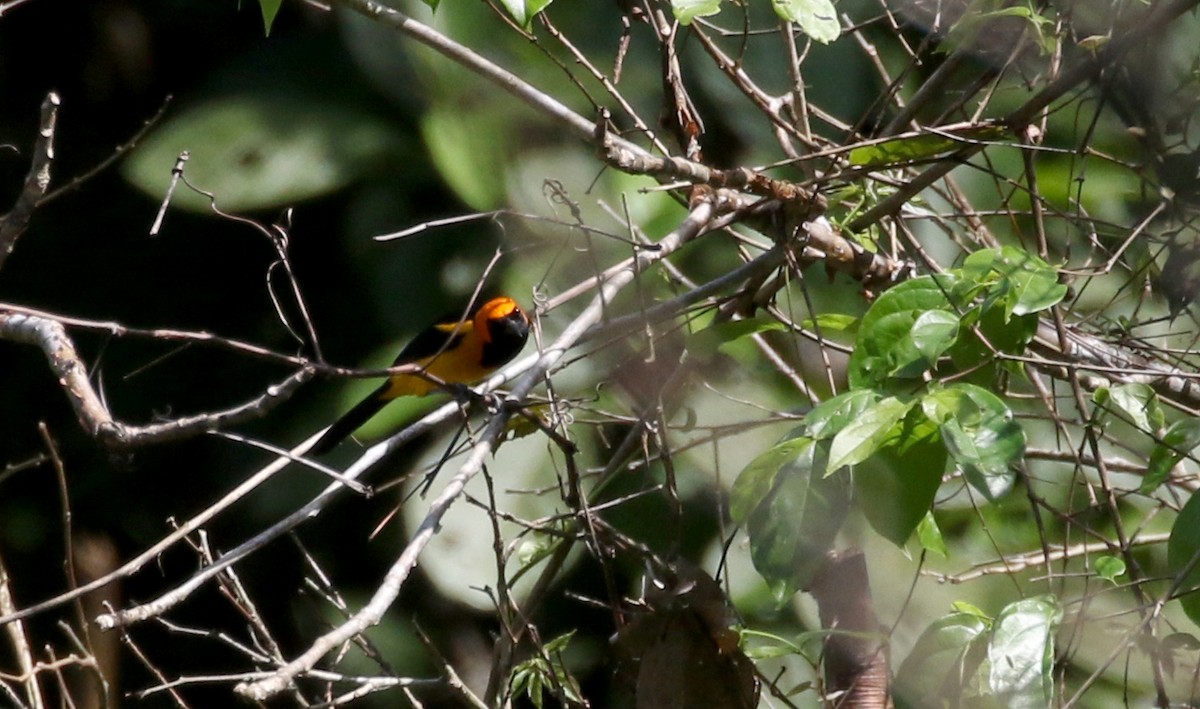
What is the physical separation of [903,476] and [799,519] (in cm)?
17

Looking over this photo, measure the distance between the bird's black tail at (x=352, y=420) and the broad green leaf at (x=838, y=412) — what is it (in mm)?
2095

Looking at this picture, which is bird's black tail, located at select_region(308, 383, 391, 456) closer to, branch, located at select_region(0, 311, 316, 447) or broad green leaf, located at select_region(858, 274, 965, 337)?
branch, located at select_region(0, 311, 316, 447)

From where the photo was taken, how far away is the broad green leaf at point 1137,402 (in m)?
2.45

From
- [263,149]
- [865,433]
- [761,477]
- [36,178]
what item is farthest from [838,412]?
[263,149]

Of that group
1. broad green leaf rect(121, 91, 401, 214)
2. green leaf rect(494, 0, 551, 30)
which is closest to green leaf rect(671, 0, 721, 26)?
green leaf rect(494, 0, 551, 30)

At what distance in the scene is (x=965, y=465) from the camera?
1.85 metres

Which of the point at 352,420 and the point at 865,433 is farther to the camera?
the point at 352,420

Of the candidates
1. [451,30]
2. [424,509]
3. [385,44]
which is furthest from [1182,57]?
[385,44]

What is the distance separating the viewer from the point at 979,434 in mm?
1889

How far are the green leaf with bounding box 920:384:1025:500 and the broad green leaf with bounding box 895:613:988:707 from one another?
1.56 ft

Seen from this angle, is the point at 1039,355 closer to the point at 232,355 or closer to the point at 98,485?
the point at 232,355

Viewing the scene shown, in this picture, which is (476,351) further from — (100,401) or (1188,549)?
(1188,549)

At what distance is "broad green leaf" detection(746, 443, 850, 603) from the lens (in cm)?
205

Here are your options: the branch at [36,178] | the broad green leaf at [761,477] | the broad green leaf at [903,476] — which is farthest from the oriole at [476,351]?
the broad green leaf at [903,476]
